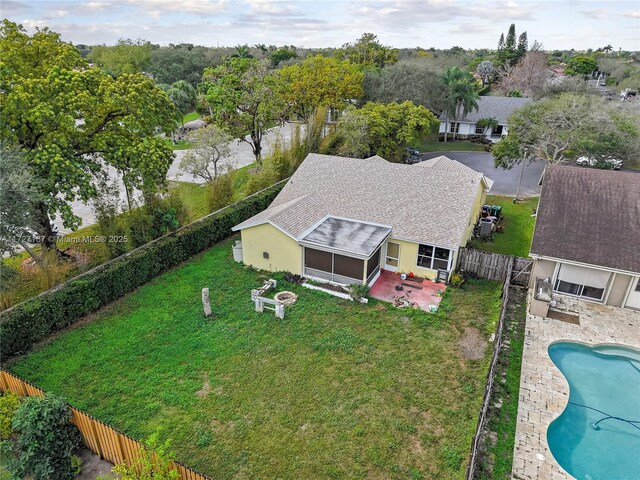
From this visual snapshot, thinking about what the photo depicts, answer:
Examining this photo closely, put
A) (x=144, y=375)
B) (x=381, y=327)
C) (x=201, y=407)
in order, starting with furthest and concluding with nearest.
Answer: (x=381, y=327), (x=144, y=375), (x=201, y=407)

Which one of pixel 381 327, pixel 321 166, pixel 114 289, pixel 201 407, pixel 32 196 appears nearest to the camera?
pixel 201 407

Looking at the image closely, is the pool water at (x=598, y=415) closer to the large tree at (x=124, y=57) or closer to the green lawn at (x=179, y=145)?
the green lawn at (x=179, y=145)

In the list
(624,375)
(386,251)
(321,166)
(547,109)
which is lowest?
(624,375)

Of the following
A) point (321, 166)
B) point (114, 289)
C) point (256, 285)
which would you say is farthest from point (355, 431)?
point (321, 166)

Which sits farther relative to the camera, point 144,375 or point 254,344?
point 254,344

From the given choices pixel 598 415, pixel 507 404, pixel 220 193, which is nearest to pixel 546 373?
pixel 598 415

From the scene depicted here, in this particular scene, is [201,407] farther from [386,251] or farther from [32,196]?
[386,251]

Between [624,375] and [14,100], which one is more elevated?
[14,100]

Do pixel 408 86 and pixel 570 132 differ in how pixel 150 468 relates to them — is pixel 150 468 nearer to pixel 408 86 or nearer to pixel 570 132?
pixel 570 132
